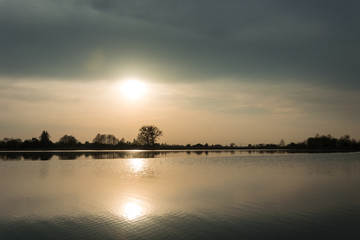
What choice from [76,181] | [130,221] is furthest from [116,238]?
[76,181]

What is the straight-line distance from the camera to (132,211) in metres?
20.5

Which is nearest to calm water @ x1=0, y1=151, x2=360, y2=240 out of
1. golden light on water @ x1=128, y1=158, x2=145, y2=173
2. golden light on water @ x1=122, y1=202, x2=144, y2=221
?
golden light on water @ x1=122, y1=202, x2=144, y2=221

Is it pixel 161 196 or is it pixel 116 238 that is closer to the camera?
pixel 116 238

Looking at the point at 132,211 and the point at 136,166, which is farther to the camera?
the point at 136,166

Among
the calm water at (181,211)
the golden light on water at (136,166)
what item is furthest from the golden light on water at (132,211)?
the golden light on water at (136,166)

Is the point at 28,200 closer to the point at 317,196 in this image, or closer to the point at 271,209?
the point at 271,209

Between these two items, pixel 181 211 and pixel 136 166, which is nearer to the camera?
pixel 181 211

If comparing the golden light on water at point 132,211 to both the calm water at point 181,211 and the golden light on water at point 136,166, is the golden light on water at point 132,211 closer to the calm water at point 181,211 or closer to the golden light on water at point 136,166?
the calm water at point 181,211

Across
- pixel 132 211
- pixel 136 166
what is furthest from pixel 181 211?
pixel 136 166

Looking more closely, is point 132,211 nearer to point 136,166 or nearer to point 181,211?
point 181,211

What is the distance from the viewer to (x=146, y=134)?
199875mm

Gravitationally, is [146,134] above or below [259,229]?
above

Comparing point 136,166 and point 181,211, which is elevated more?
point 136,166

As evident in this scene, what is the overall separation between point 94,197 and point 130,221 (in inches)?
384
